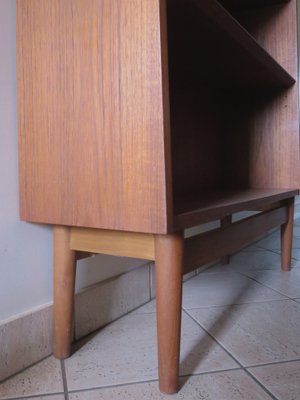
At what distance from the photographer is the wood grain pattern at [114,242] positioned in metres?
0.55

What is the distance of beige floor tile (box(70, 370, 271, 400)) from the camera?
55 centimetres

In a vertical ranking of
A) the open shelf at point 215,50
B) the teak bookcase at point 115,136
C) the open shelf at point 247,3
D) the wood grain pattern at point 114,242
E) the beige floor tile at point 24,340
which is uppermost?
the open shelf at point 247,3

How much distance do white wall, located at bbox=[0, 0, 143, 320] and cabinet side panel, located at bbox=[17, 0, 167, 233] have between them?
17 mm

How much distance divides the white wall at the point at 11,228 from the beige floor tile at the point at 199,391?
19 centimetres

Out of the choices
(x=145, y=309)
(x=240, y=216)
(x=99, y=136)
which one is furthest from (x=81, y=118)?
(x=240, y=216)

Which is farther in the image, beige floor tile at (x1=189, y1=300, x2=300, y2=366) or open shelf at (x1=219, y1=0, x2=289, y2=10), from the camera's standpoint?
open shelf at (x1=219, y1=0, x2=289, y2=10)

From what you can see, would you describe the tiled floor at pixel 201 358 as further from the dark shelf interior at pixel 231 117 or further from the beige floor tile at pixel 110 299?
the dark shelf interior at pixel 231 117

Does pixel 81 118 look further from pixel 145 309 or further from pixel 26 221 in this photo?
pixel 145 309

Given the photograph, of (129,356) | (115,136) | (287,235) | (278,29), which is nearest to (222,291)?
(287,235)

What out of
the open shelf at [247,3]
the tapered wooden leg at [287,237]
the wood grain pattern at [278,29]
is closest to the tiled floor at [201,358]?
the tapered wooden leg at [287,237]

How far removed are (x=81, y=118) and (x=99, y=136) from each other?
0.05 m

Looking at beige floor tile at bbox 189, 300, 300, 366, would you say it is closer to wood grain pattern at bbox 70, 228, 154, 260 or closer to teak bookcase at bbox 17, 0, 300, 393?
teak bookcase at bbox 17, 0, 300, 393

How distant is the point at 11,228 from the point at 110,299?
307 mm


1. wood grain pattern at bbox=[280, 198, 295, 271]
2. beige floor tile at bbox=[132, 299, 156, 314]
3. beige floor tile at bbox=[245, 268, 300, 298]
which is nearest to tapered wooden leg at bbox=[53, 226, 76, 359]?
beige floor tile at bbox=[132, 299, 156, 314]
